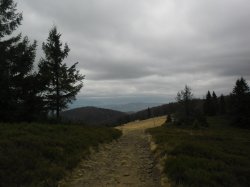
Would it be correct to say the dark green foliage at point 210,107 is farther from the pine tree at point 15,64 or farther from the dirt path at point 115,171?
the dirt path at point 115,171

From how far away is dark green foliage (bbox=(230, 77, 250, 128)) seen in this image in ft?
210

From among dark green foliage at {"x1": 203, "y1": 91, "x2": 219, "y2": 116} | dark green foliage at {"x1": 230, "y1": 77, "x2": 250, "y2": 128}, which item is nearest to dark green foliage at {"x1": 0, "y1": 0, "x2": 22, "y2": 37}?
dark green foliage at {"x1": 230, "y1": 77, "x2": 250, "y2": 128}

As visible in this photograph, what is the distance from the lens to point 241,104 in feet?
210

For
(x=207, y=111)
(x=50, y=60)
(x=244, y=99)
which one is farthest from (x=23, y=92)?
(x=207, y=111)

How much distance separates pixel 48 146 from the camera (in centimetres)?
1302

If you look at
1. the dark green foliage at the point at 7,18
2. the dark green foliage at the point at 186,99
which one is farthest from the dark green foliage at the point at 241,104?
the dark green foliage at the point at 7,18

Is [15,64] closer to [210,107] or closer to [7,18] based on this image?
[7,18]

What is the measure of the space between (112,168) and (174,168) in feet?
8.85

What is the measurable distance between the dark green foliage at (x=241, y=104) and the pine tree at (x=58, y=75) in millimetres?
40662

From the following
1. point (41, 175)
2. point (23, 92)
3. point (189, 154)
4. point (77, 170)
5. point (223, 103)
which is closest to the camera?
point (41, 175)

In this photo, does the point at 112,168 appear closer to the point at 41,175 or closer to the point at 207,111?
the point at 41,175

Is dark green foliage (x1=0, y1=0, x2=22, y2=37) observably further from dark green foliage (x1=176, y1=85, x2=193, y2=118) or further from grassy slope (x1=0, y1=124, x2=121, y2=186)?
dark green foliage (x1=176, y1=85, x2=193, y2=118)

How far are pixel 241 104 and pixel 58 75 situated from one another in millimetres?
42669

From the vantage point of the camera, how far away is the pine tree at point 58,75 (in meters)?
33.7
